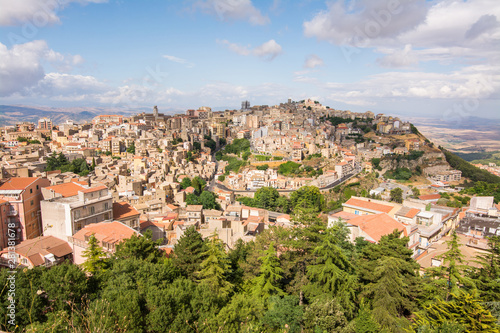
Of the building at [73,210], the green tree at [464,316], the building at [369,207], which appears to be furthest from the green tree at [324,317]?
the building at [369,207]

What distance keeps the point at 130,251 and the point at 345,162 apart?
34.5 meters

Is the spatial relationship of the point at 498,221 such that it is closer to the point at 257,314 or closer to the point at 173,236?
the point at 257,314

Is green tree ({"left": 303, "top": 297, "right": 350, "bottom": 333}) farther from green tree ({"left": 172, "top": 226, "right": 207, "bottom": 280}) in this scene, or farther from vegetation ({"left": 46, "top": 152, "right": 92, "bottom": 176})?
vegetation ({"left": 46, "top": 152, "right": 92, "bottom": 176})

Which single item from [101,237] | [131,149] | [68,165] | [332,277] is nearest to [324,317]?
[332,277]

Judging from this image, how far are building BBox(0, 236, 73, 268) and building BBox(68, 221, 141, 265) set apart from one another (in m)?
0.37

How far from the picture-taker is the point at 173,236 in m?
15.8

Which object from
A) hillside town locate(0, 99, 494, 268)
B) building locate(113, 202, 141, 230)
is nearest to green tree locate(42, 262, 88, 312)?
hillside town locate(0, 99, 494, 268)

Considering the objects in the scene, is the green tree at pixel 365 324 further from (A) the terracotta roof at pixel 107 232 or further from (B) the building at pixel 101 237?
(A) the terracotta roof at pixel 107 232

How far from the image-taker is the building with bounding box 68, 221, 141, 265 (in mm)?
10914

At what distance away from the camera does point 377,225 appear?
14.8 metres

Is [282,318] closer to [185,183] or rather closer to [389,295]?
[389,295]

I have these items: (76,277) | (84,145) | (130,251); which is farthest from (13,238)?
(84,145)

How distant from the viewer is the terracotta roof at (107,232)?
36.8 ft

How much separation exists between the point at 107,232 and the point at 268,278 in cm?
652
